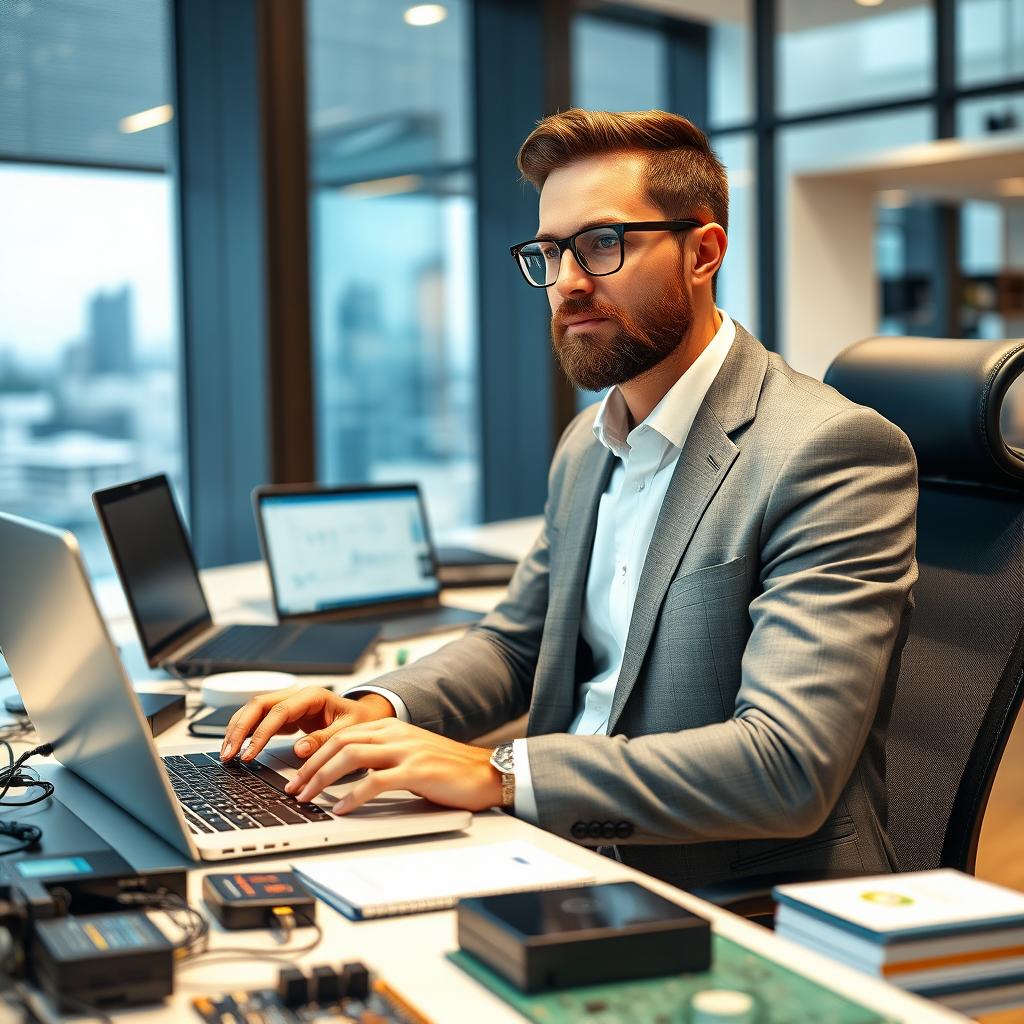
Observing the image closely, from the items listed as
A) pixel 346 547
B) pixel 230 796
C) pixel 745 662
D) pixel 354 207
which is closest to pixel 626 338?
pixel 745 662

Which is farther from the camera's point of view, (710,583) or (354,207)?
(354,207)

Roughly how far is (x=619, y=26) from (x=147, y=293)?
260 cm

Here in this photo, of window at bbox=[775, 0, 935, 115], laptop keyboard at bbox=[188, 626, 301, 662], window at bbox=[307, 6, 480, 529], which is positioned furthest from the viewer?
window at bbox=[775, 0, 935, 115]

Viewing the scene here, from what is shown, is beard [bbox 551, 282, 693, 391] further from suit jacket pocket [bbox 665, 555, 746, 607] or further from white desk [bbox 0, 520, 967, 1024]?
white desk [bbox 0, 520, 967, 1024]

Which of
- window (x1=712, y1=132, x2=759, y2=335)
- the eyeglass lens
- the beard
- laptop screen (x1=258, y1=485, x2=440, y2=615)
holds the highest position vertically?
window (x1=712, y1=132, x2=759, y2=335)

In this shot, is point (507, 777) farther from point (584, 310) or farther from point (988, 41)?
point (988, 41)

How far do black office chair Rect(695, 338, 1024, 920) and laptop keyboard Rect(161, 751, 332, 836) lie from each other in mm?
740

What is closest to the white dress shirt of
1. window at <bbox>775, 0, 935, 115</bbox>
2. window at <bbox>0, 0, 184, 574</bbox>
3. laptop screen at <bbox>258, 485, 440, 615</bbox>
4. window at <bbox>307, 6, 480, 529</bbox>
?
laptop screen at <bbox>258, 485, 440, 615</bbox>

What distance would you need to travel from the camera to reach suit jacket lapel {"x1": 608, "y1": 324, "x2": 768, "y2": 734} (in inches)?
58.4

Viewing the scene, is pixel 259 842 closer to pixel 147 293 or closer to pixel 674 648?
pixel 674 648

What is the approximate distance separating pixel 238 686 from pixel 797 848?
0.83 m

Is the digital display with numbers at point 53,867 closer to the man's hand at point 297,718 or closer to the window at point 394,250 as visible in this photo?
the man's hand at point 297,718

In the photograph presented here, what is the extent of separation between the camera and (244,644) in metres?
2.12

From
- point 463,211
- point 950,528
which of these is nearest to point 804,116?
point 463,211
